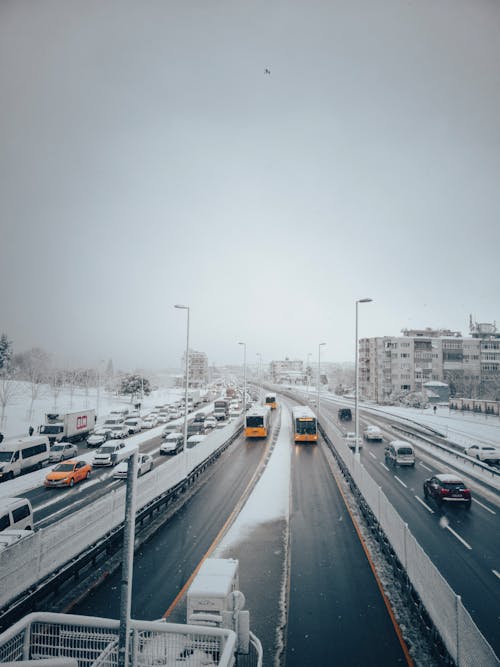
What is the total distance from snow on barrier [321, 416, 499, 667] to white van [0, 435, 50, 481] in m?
Answer: 23.2

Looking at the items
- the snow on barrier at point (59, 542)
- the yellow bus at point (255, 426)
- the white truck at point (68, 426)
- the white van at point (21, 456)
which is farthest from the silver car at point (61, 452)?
the yellow bus at point (255, 426)

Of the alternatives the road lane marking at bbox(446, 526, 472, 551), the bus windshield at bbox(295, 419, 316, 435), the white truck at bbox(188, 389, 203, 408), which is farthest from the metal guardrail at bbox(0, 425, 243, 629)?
the white truck at bbox(188, 389, 203, 408)

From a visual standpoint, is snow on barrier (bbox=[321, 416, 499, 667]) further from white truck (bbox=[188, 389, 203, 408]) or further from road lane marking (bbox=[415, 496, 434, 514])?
white truck (bbox=[188, 389, 203, 408])

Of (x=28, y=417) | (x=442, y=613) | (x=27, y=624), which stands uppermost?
(x=27, y=624)

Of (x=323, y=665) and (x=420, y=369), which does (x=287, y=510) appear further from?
(x=420, y=369)

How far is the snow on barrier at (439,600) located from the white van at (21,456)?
76.0ft

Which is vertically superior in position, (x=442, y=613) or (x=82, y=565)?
(x=442, y=613)

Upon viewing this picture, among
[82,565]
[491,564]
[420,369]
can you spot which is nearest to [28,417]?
[82,565]

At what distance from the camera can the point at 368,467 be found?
2606 centimetres

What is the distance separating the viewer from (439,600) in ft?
26.5

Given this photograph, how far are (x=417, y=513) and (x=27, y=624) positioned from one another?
16945mm

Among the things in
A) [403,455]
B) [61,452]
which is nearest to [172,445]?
[61,452]

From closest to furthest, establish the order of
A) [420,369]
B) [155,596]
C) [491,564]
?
[155,596]
[491,564]
[420,369]

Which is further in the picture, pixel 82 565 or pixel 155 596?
pixel 82 565
